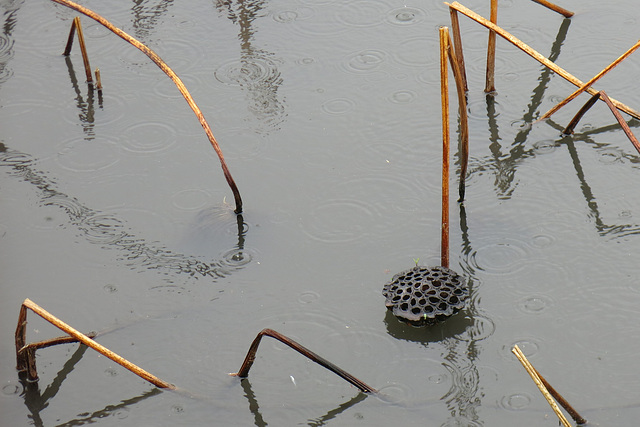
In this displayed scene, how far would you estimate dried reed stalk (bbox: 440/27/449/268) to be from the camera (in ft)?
7.53

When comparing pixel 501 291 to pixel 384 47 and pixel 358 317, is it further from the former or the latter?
pixel 384 47

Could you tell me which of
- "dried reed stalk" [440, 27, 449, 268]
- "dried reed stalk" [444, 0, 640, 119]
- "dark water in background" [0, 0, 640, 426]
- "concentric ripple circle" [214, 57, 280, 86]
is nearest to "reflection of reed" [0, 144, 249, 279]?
"dark water in background" [0, 0, 640, 426]

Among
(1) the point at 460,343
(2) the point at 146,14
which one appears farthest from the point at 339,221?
(2) the point at 146,14

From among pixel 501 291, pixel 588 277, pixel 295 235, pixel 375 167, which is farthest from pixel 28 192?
pixel 588 277

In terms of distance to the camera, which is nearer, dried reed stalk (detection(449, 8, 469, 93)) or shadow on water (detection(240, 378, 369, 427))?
shadow on water (detection(240, 378, 369, 427))

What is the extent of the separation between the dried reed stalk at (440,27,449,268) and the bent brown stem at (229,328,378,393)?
20.3 inches

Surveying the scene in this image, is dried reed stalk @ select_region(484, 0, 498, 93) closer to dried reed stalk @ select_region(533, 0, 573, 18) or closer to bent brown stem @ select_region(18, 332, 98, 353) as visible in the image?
dried reed stalk @ select_region(533, 0, 573, 18)

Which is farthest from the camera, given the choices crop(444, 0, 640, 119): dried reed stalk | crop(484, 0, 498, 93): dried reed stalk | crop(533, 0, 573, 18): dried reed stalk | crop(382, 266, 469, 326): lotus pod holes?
crop(533, 0, 573, 18): dried reed stalk

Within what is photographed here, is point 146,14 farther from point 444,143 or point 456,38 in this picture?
point 444,143

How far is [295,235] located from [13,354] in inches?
38.4

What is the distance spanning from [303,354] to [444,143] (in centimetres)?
74

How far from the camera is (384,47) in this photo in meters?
3.65

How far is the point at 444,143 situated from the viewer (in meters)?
2.44

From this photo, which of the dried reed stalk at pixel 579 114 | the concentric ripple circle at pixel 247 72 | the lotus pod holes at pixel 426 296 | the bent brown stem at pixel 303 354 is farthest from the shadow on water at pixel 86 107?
the dried reed stalk at pixel 579 114
